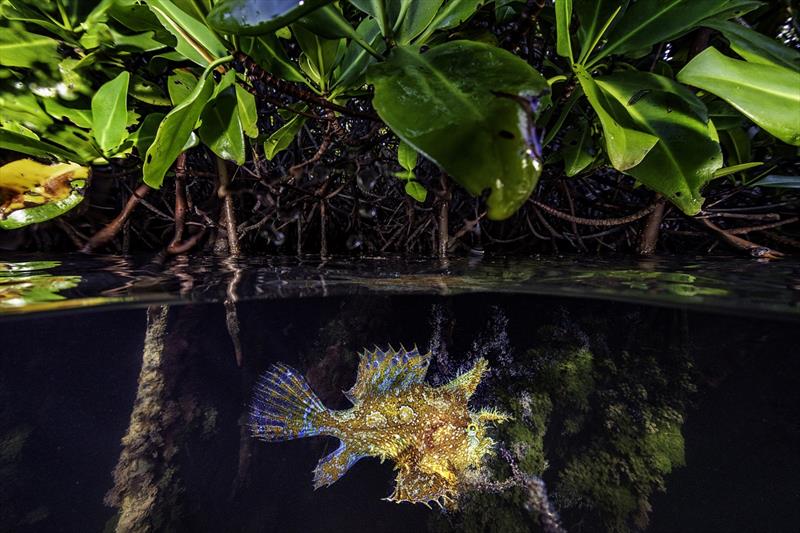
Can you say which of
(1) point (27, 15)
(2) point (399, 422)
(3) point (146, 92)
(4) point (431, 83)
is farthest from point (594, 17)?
(2) point (399, 422)

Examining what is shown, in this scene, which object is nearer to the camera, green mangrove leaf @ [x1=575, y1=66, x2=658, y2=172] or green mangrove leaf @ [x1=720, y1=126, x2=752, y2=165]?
green mangrove leaf @ [x1=575, y1=66, x2=658, y2=172]

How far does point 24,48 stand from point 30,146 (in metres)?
0.28

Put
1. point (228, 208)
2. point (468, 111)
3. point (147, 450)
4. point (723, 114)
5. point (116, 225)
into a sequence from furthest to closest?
point (147, 450), point (228, 208), point (116, 225), point (723, 114), point (468, 111)

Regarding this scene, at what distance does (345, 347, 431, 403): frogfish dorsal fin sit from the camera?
1.70 meters

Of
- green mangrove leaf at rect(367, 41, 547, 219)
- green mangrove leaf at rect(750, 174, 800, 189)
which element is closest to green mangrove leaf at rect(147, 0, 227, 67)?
green mangrove leaf at rect(367, 41, 547, 219)

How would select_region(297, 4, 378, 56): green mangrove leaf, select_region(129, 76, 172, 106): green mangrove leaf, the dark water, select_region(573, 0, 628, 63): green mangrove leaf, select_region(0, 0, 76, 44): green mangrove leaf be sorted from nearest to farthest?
1. select_region(297, 4, 378, 56): green mangrove leaf
2. select_region(573, 0, 628, 63): green mangrove leaf
3. select_region(0, 0, 76, 44): green mangrove leaf
4. select_region(129, 76, 172, 106): green mangrove leaf
5. the dark water

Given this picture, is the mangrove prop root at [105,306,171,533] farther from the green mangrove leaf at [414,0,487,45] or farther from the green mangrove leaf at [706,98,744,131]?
the green mangrove leaf at [706,98,744,131]

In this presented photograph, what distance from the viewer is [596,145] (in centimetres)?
119

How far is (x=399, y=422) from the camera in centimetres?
161

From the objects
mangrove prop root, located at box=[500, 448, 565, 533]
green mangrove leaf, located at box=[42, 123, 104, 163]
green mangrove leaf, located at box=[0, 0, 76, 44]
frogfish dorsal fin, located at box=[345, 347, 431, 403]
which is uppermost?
green mangrove leaf, located at box=[0, 0, 76, 44]

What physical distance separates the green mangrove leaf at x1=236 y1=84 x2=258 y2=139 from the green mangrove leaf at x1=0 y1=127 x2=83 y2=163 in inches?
25.5

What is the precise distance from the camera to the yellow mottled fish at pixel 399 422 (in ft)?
5.24

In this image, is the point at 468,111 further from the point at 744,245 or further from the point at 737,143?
the point at 744,245

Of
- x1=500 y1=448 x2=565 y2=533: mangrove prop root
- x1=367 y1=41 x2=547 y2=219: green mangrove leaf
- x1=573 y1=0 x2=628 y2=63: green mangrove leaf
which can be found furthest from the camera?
x1=500 y1=448 x2=565 y2=533: mangrove prop root
